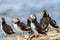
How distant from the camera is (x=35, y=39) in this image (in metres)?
7.79

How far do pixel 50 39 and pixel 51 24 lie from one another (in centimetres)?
324

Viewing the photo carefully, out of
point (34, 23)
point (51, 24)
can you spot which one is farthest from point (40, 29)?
point (51, 24)

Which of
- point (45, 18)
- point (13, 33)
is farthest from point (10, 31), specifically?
Answer: point (45, 18)

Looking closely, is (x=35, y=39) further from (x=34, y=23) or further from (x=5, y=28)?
(x=5, y=28)

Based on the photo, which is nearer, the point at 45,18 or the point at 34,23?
the point at 34,23

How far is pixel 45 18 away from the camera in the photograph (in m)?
10.7

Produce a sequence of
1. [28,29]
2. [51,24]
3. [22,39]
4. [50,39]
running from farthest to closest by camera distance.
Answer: [51,24], [28,29], [22,39], [50,39]

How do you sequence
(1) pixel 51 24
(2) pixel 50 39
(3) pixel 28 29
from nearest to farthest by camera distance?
(2) pixel 50 39
(3) pixel 28 29
(1) pixel 51 24

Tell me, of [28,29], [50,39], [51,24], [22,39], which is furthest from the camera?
[51,24]

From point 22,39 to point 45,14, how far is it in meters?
2.57

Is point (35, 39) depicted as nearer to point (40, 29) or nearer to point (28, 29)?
point (40, 29)

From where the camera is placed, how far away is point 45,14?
36.2 feet

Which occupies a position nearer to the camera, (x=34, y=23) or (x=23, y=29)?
(x=34, y=23)

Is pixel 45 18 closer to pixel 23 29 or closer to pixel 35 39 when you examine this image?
pixel 23 29
